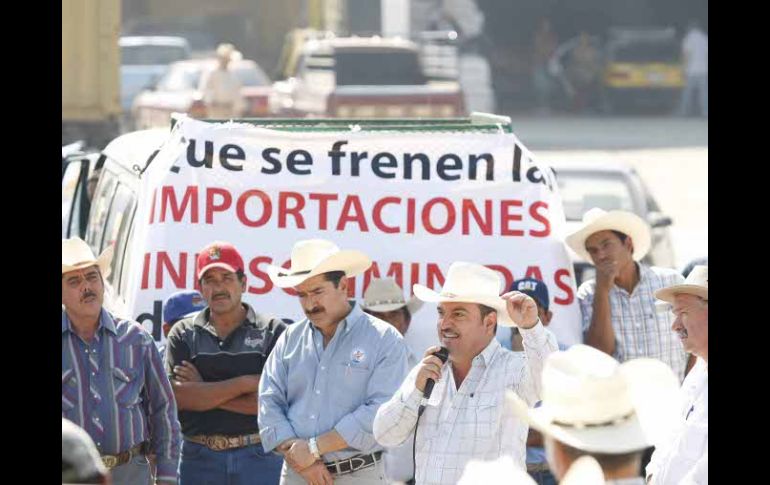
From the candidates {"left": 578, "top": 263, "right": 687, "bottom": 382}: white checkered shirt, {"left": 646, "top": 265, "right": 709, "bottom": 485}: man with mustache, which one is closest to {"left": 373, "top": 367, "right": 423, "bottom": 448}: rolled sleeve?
{"left": 646, "top": 265, "right": 709, "bottom": 485}: man with mustache

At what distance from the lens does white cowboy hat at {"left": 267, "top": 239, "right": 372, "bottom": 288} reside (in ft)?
23.7

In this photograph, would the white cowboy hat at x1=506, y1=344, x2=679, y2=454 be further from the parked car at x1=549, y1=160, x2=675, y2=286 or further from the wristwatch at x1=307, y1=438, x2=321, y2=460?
the parked car at x1=549, y1=160, x2=675, y2=286

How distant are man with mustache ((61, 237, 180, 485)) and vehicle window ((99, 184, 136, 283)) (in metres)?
2.10

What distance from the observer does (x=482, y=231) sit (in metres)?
8.62

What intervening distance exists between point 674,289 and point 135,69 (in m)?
25.1

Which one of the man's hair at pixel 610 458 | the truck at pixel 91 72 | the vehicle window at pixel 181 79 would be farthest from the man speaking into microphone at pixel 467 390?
the vehicle window at pixel 181 79

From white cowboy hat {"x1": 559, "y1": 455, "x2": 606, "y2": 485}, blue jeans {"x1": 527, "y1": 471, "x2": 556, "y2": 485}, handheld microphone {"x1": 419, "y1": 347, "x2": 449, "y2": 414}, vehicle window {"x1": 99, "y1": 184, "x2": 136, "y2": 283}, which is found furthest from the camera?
vehicle window {"x1": 99, "y1": 184, "x2": 136, "y2": 283}

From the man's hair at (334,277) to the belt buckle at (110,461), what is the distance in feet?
3.74

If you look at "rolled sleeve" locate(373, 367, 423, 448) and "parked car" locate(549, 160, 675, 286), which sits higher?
"parked car" locate(549, 160, 675, 286)

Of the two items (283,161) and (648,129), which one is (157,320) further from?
(648,129)

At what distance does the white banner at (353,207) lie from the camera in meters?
8.55

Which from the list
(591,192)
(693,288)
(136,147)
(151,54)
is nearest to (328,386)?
(693,288)

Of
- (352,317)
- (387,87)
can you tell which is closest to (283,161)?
(352,317)

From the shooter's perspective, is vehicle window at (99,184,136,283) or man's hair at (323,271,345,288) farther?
vehicle window at (99,184,136,283)
